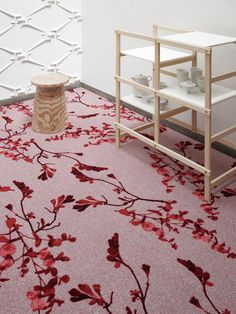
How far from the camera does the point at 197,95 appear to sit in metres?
1.97

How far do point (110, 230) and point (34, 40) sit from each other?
75.3 inches

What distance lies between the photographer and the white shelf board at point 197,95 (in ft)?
6.16

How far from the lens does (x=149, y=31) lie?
2.65 m

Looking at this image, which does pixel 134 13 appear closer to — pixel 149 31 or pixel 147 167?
pixel 149 31

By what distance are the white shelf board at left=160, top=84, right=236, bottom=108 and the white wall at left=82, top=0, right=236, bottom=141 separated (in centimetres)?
26

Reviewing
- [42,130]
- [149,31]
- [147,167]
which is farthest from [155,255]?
[149,31]

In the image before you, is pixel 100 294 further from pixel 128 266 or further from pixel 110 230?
pixel 110 230

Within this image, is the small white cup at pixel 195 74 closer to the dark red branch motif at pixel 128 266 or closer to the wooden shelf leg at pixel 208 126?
the wooden shelf leg at pixel 208 126

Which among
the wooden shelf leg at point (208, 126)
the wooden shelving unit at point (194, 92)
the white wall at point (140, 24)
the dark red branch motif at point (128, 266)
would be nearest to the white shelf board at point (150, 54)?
the wooden shelving unit at point (194, 92)

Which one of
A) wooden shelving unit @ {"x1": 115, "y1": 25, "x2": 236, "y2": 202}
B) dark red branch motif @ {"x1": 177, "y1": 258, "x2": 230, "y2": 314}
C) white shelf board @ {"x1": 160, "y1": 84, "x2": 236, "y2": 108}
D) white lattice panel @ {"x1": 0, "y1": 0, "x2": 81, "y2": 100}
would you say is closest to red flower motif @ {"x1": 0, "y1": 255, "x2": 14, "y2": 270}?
dark red branch motif @ {"x1": 177, "y1": 258, "x2": 230, "y2": 314}

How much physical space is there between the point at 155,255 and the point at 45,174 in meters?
0.83

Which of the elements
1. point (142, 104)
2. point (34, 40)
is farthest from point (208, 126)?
point (34, 40)

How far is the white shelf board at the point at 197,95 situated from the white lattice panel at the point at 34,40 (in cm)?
146

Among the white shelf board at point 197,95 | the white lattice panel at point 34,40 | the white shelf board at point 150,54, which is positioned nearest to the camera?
the white shelf board at point 197,95
